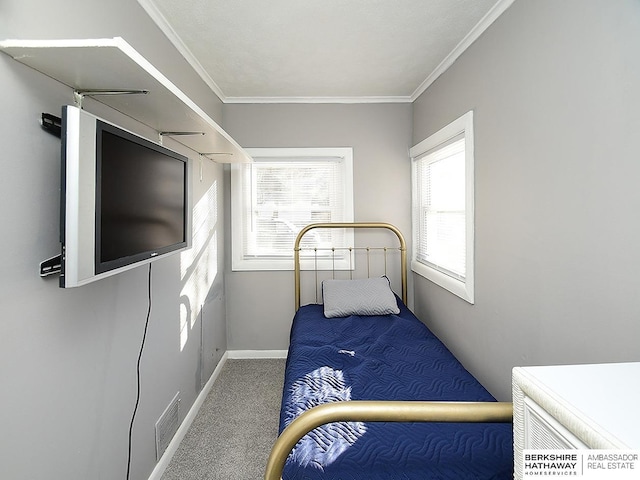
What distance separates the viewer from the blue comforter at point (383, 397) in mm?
1160

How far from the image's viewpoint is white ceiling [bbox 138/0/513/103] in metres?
1.82

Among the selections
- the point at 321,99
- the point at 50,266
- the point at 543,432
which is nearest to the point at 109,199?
the point at 50,266

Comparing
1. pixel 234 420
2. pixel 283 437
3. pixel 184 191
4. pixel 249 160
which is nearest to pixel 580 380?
pixel 283 437

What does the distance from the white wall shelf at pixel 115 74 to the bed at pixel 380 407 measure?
3.68 feet

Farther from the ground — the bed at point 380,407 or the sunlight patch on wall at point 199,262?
the sunlight patch on wall at point 199,262

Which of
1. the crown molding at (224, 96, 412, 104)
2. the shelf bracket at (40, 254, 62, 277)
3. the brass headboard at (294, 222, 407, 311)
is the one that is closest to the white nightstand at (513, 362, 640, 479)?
the shelf bracket at (40, 254, 62, 277)

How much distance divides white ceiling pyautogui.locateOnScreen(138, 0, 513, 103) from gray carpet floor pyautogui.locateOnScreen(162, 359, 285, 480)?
2.56m

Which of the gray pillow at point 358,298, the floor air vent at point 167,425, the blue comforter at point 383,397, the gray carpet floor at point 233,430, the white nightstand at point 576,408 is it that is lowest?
the gray carpet floor at point 233,430

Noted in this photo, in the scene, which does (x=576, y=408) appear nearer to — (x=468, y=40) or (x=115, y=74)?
(x=115, y=74)

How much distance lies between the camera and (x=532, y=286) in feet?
5.08

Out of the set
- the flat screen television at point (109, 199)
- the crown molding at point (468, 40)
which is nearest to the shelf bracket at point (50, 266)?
the flat screen television at point (109, 199)

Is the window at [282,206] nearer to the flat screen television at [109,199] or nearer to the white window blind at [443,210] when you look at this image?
the white window blind at [443,210]

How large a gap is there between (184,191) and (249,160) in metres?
0.98

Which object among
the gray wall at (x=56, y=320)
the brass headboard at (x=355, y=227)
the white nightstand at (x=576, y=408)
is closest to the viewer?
the white nightstand at (x=576, y=408)
